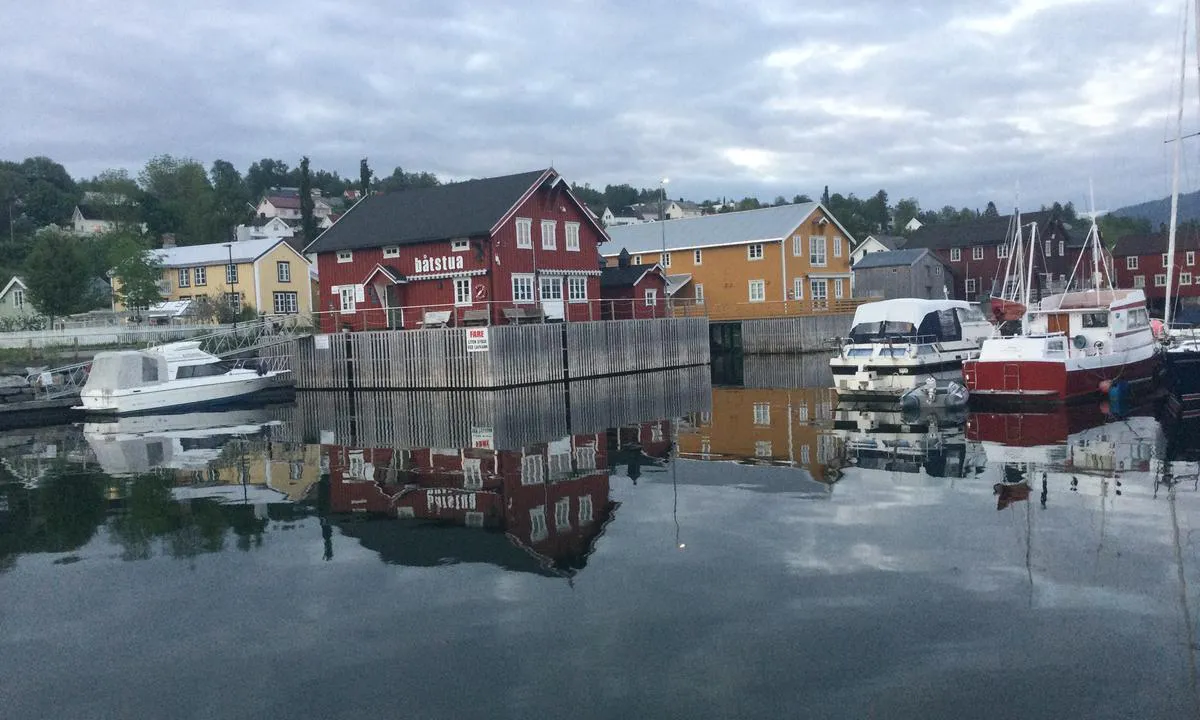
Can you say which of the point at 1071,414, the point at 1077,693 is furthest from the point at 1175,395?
the point at 1077,693

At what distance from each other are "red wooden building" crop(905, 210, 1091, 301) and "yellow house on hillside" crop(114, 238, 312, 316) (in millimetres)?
49123

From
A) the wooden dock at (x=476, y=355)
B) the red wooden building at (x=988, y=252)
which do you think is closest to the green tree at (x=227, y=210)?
the wooden dock at (x=476, y=355)

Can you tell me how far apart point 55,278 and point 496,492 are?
46.3 metres

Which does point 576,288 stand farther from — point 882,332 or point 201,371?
point 201,371

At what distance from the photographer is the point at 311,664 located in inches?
385

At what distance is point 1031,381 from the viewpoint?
2780cm

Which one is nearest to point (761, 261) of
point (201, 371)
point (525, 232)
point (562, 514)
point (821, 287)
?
point (821, 287)

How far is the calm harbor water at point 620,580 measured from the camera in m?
8.89

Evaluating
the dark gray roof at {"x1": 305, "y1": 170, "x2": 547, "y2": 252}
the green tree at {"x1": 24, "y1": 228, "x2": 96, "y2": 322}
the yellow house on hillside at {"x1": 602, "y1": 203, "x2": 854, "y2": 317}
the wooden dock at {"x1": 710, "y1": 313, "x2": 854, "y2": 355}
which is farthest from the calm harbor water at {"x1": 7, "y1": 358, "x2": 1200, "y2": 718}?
the yellow house on hillside at {"x1": 602, "y1": 203, "x2": 854, "y2": 317}

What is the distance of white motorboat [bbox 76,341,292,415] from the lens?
116ft

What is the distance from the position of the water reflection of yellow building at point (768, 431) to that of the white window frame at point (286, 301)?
3993 cm

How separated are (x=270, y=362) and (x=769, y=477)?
2934cm

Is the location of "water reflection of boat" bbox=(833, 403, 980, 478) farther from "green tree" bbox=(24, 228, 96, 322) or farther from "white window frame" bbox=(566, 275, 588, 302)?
"green tree" bbox=(24, 228, 96, 322)

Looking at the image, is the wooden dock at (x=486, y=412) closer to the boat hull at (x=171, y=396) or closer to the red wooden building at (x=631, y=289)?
the boat hull at (x=171, y=396)
